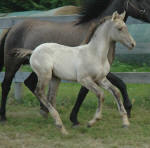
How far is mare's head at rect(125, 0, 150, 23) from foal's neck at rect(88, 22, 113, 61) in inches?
35.2

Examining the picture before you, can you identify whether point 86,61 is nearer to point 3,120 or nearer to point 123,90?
point 123,90

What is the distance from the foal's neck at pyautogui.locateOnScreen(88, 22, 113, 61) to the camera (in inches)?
189

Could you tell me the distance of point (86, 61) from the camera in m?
4.73

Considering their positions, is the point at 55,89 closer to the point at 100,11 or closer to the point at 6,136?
the point at 6,136

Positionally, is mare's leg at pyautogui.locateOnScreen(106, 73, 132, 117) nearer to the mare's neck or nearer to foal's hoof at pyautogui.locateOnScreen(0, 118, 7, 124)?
the mare's neck

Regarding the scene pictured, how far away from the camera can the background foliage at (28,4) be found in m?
14.9

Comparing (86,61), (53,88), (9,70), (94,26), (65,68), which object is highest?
(94,26)

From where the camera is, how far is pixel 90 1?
578 centimetres

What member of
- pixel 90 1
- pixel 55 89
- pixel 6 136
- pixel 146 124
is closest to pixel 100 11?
pixel 90 1

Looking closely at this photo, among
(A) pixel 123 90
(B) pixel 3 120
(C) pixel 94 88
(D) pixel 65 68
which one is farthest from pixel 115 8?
(B) pixel 3 120

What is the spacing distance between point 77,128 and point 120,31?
1.40 metres

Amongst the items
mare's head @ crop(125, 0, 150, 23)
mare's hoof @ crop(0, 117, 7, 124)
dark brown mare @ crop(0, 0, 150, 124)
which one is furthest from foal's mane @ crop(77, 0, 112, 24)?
mare's hoof @ crop(0, 117, 7, 124)

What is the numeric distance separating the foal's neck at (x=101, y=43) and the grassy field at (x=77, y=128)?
953 millimetres

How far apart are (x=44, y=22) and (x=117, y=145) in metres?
2.76
